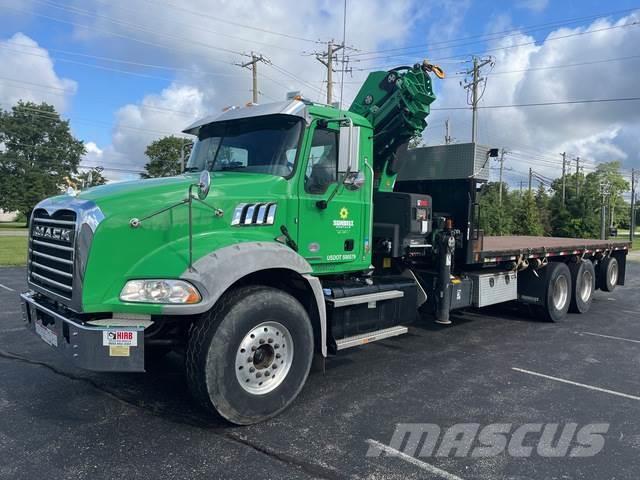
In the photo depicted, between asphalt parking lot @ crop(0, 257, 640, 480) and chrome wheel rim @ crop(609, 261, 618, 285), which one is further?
chrome wheel rim @ crop(609, 261, 618, 285)

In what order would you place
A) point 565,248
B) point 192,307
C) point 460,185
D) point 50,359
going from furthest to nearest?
point 565,248, point 460,185, point 50,359, point 192,307

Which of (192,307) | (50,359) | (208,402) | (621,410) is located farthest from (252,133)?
(621,410)

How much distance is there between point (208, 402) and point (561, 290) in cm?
787

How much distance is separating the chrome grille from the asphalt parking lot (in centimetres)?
118

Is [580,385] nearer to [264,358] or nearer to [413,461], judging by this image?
[413,461]

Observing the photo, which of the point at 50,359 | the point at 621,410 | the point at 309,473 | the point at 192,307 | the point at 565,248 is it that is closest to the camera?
the point at 309,473

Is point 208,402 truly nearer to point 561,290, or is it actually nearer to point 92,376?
point 92,376

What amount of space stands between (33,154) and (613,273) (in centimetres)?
7070

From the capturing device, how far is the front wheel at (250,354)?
13.5 ft

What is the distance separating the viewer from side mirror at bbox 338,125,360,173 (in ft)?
16.3

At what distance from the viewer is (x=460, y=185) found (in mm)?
7582

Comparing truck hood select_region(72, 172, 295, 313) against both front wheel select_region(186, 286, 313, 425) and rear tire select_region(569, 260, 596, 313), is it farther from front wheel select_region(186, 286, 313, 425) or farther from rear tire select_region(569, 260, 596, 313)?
rear tire select_region(569, 260, 596, 313)

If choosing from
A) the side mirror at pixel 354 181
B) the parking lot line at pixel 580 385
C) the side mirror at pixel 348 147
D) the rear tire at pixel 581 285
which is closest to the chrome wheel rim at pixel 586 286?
the rear tire at pixel 581 285

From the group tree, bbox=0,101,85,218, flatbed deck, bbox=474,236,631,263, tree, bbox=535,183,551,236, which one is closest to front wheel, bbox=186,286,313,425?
flatbed deck, bbox=474,236,631,263
